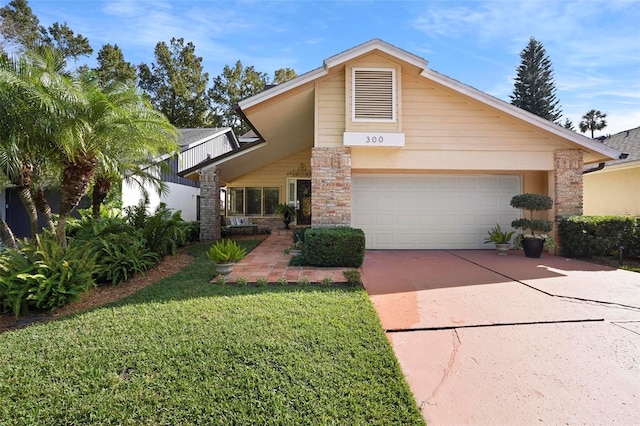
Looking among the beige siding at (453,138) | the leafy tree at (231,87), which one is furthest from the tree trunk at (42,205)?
the leafy tree at (231,87)

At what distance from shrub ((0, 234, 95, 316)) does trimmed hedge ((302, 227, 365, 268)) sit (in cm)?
418

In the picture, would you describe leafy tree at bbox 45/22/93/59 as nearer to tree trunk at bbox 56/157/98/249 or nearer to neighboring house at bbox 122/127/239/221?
neighboring house at bbox 122/127/239/221

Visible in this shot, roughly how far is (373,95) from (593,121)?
33967 mm

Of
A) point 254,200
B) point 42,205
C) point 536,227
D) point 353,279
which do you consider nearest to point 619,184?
point 536,227

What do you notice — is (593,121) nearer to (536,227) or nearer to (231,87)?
(536,227)

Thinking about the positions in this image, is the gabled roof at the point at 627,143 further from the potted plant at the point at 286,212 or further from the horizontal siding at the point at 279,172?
the potted plant at the point at 286,212

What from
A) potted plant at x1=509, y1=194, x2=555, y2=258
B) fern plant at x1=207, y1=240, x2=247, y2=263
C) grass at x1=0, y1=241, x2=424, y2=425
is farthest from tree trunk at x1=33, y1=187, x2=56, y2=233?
Answer: potted plant at x1=509, y1=194, x2=555, y2=258

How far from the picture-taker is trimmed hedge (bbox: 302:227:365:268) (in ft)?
21.2

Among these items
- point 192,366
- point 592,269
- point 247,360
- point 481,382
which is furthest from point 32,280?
point 592,269

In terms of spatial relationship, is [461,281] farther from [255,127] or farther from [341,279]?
[255,127]

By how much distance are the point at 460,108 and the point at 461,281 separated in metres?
5.18

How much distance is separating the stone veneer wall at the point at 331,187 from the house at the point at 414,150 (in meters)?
0.03

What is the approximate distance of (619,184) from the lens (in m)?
13.6

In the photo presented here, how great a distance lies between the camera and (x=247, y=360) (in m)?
2.81
